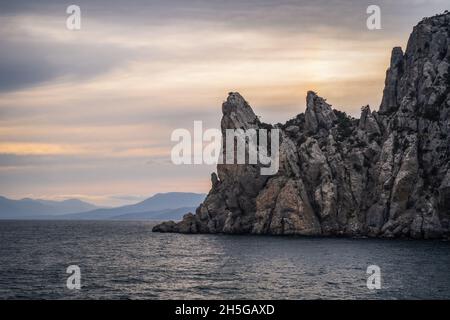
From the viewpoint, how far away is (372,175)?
17875 centimetres

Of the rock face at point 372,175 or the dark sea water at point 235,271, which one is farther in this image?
the rock face at point 372,175

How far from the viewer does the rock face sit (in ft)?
536

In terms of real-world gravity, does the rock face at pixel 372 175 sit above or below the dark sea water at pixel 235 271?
above

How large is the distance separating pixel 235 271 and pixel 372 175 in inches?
3758

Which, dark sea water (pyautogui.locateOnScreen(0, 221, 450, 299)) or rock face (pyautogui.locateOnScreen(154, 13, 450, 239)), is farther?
rock face (pyautogui.locateOnScreen(154, 13, 450, 239))

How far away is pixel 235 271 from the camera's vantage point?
9550 cm

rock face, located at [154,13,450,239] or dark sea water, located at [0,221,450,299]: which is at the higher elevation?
rock face, located at [154,13,450,239]

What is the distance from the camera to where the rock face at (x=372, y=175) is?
16325 centimetres

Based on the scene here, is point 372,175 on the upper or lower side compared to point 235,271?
upper

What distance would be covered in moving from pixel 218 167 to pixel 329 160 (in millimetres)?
39276

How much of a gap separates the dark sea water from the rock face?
65.6 ft

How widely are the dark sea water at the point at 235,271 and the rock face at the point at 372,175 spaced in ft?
65.6

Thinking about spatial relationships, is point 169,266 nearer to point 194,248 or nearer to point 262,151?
point 194,248

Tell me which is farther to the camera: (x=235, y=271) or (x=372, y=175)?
(x=372, y=175)
